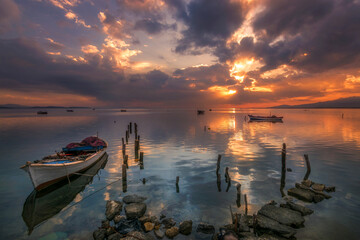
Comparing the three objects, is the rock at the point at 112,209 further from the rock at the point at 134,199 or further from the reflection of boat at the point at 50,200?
the reflection of boat at the point at 50,200

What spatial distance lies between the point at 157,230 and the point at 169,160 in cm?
1530

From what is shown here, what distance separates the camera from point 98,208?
1334cm

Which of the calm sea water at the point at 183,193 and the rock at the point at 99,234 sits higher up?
the rock at the point at 99,234

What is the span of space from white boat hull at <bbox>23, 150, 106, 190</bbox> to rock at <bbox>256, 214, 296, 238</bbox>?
17.2 metres

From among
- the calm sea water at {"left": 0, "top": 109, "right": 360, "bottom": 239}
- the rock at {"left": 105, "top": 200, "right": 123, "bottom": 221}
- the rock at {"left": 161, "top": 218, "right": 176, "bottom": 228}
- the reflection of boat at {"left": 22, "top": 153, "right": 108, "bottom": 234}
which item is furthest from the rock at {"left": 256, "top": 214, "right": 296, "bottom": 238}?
the reflection of boat at {"left": 22, "top": 153, "right": 108, "bottom": 234}

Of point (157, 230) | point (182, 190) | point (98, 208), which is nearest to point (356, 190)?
point (182, 190)

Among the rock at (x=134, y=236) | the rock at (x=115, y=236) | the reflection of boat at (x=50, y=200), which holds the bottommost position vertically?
the reflection of boat at (x=50, y=200)

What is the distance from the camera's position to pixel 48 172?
16.0m

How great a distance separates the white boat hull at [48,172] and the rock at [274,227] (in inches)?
679

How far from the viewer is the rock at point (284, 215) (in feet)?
34.8

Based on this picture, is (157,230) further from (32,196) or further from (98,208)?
(32,196)

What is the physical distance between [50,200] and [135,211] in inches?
340

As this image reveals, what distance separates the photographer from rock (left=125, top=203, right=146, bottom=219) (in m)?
11.6

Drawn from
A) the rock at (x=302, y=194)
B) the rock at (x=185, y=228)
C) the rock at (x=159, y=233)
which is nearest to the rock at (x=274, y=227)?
the rock at (x=185, y=228)
